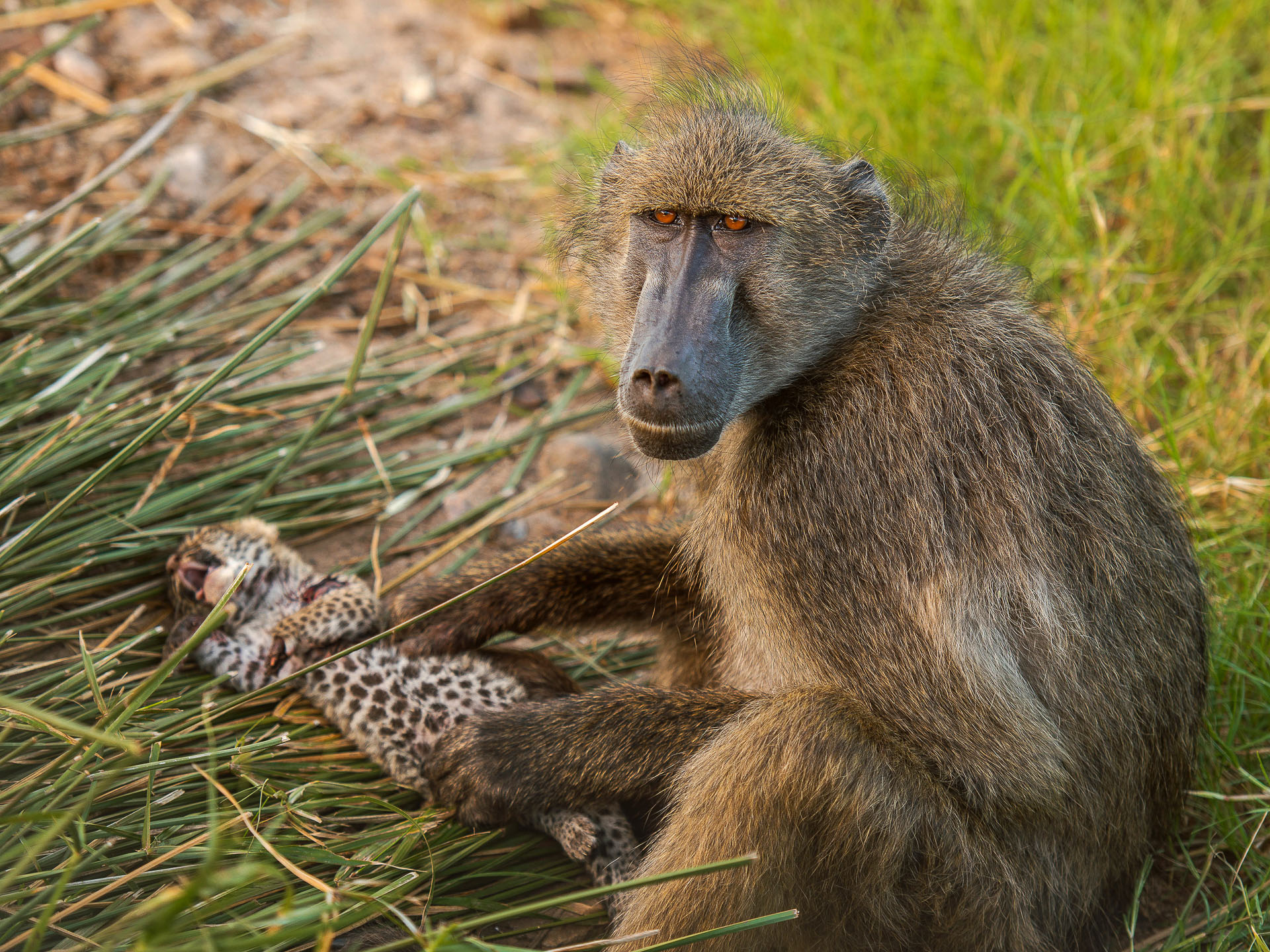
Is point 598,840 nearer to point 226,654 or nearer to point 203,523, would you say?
point 226,654

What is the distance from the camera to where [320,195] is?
4.73 meters

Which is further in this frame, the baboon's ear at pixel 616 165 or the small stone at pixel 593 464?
the small stone at pixel 593 464

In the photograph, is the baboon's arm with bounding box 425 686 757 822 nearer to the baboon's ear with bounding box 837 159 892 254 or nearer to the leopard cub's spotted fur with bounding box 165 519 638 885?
the leopard cub's spotted fur with bounding box 165 519 638 885

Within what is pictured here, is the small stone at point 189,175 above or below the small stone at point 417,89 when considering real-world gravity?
below

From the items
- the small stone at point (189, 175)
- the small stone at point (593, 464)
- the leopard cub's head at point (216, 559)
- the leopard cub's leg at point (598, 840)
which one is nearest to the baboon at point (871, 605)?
the leopard cub's leg at point (598, 840)

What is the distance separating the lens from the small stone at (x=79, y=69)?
4.75m

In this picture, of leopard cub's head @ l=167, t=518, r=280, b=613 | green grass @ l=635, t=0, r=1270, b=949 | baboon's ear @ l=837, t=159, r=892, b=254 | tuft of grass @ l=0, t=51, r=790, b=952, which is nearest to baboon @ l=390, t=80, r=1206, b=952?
baboon's ear @ l=837, t=159, r=892, b=254

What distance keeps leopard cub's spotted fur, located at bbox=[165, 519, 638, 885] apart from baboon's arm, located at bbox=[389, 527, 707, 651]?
0.08m

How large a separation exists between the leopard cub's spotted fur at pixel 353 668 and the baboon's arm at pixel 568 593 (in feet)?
0.27

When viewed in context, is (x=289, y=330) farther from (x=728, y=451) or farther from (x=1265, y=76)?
(x=1265, y=76)

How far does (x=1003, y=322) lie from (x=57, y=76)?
428 centimetres

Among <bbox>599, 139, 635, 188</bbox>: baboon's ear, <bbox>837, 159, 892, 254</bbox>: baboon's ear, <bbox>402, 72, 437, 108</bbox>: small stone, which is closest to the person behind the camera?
<bbox>837, 159, 892, 254</bbox>: baboon's ear

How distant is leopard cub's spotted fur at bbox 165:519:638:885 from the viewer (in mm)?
2648

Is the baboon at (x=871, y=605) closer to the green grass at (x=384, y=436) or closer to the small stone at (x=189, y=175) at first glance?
the green grass at (x=384, y=436)
